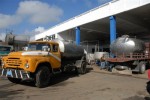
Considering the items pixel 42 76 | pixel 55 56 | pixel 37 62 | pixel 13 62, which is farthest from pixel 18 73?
pixel 55 56

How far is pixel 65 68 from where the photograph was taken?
12750mm

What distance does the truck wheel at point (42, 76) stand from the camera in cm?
945

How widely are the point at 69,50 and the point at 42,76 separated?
4022 millimetres

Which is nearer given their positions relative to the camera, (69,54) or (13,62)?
(13,62)

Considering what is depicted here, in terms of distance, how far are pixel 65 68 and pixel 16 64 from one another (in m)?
4.17

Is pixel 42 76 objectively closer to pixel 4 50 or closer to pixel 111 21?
pixel 111 21

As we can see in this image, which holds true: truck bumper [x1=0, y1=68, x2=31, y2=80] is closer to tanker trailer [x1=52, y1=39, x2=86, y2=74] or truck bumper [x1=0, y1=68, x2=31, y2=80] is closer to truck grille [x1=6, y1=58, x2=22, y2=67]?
truck grille [x1=6, y1=58, x2=22, y2=67]

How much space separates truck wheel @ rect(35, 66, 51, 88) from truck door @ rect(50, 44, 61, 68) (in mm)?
873

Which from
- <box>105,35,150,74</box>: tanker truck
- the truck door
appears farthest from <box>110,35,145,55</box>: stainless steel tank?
the truck door

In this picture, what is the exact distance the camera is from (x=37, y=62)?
9.38 m

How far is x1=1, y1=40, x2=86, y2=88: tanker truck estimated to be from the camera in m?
9.08

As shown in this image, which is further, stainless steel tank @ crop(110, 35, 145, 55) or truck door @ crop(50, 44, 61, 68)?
stainless steel tank @ crop(110, 35, 145, 55)

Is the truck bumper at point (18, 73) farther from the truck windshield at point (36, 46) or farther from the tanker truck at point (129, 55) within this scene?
the tanker truck at point (129, 55)

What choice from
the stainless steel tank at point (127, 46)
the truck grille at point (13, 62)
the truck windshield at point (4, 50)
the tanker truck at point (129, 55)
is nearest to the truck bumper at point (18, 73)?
the truck grille at point (13, 62)
